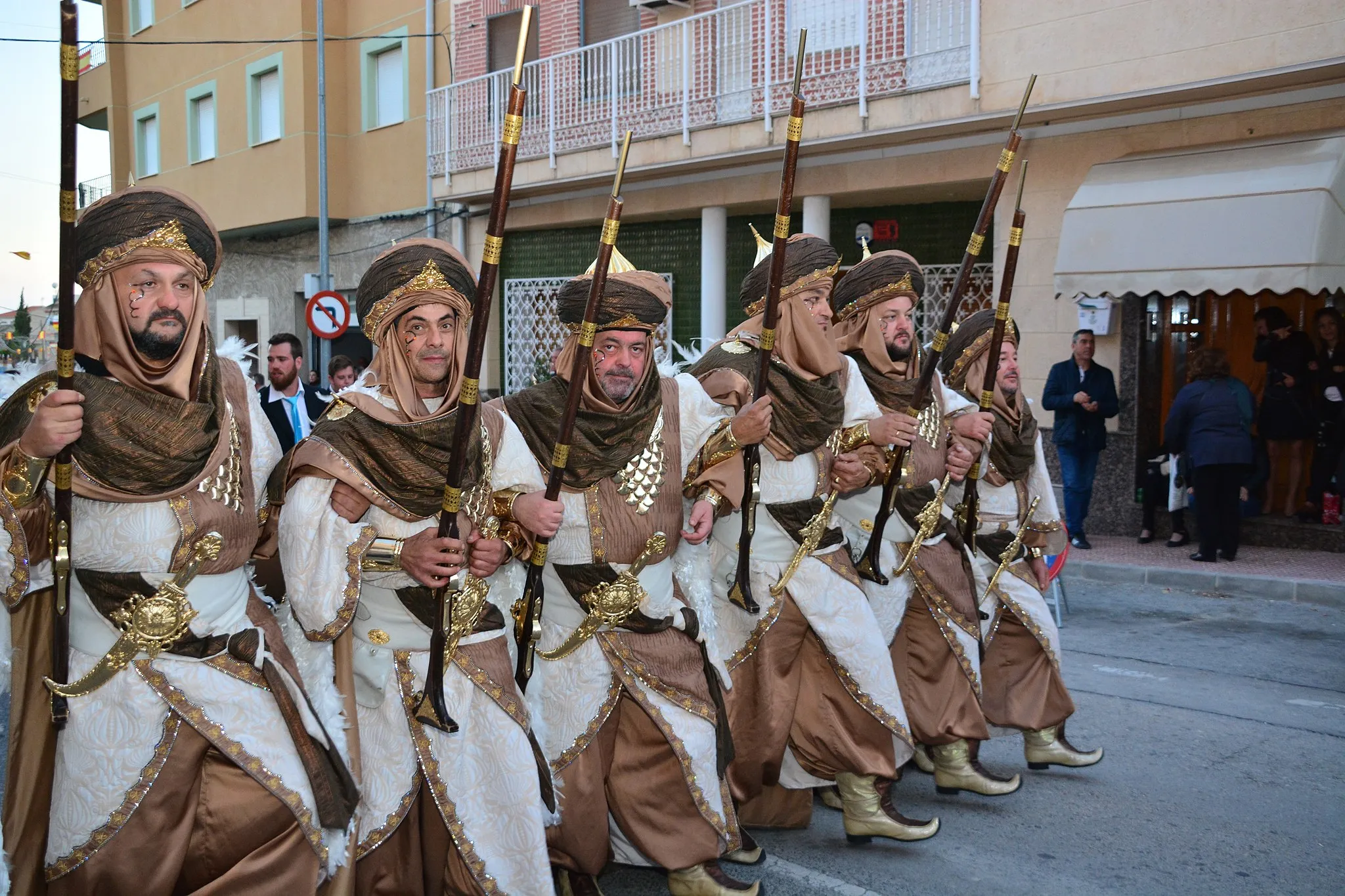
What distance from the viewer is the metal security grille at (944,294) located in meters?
13.5

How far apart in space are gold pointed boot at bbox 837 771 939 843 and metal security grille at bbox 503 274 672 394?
47.4 feet

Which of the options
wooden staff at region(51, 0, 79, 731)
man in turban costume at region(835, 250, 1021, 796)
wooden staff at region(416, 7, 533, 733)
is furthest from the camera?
man in turban costume at region(835, 250, 1021, 796)

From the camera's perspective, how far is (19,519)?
9.40ft

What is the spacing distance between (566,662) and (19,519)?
1595 millimetres

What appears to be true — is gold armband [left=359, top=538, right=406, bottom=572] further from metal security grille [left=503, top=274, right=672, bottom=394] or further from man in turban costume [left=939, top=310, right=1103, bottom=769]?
metal security grille [left=503, top=274, right=672, bottom=394]

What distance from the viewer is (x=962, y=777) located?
4.99m

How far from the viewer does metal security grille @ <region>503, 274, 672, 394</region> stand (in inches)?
746

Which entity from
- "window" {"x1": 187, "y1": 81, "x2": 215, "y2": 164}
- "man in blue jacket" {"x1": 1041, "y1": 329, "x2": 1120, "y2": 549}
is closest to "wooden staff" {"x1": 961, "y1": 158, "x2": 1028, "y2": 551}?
"man in blue jacket" {"x1": 1041, "y1": 329, "x2": 1120, "y2": 549}

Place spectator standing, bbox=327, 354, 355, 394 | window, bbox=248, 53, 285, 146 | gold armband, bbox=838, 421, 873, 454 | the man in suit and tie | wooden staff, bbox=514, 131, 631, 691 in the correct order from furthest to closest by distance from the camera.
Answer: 1. window, bbox=248, 53, 285, 146
2. spectator standing, bbox=327, 354, 355, 394
3. the man in suit and tie
4. gold armband, bbox=838, 421, 873, 454
5. wooden staff, bbox=514, 131, 631, 691

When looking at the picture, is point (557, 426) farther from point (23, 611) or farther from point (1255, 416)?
point (1255, 416)

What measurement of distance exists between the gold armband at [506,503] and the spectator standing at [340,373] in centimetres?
541

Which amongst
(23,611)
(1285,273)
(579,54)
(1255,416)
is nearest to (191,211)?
(23,611)

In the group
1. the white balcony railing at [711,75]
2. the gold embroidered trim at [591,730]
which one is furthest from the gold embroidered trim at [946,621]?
the white balcony railing at [711,75]

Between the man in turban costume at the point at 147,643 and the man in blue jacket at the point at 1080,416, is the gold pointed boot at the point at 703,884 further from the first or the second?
the man in blue jacket at the point at 1080,416
